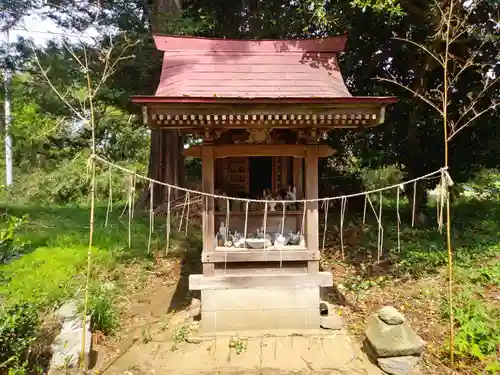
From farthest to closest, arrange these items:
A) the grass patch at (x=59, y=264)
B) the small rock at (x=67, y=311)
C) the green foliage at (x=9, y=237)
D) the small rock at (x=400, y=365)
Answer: the small rock at (x=67, y=311) → the small rock at (x=400, y=365) → the grass patch at (x=59, y=264) → the green foliage at (x=9, y=237)

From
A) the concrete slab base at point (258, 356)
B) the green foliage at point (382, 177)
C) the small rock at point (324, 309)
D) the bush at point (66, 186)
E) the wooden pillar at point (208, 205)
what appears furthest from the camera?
the bush at point (66, 186)

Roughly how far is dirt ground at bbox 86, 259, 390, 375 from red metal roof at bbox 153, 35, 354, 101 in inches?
153

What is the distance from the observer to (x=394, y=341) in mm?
5207

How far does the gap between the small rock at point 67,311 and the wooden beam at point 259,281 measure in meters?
1.78

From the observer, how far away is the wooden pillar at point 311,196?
20.0 ft

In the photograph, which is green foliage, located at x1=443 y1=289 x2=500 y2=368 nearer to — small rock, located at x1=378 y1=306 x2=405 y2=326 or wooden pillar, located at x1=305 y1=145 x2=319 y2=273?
small rock, located at x1=378 y1=306 x2=405 y2=326

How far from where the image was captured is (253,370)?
5.18 m

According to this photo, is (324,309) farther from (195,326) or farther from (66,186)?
(66,186)

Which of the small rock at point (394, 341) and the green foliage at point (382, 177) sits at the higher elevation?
the green foliage at point (382, 177)

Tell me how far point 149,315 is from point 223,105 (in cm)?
422

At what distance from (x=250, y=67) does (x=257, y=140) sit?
1593 millimetres

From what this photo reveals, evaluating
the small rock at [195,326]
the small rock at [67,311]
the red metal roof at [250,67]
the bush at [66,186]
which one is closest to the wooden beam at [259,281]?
the small rock at [195,326]

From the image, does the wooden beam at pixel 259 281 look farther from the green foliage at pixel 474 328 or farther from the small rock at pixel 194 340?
the green foliage at pixel 474 328

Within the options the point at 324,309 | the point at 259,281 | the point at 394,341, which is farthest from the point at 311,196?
the point at 394,341
